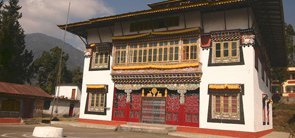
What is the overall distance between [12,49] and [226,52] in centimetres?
3422

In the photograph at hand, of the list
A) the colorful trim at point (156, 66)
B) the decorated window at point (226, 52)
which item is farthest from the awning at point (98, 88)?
the decorated window at point (226, 52)

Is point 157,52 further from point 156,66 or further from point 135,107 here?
point 135,107

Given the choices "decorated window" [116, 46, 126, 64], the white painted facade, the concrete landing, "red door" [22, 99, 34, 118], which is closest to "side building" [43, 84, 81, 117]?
"red door" [22, 99, 34, 118]

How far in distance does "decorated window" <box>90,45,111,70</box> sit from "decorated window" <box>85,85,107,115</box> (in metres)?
1.66

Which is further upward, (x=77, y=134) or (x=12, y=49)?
(x=12, y=49)

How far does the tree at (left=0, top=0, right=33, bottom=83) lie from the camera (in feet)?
130

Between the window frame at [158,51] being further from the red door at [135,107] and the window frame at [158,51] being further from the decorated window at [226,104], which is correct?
the decorated window at [226,104]

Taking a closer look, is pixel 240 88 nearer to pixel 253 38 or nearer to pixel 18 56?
pixel 253 38

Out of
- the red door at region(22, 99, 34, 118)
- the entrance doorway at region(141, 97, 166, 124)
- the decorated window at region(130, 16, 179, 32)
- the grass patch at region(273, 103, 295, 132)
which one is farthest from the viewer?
the grass patch at region(273, 103, 295, 132)

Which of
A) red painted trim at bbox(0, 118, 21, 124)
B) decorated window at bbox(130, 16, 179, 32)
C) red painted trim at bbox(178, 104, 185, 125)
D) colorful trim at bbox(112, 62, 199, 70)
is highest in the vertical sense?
decorated window at bbox(130, 16, 179, 32)

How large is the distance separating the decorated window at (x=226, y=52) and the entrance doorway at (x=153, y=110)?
183 inches

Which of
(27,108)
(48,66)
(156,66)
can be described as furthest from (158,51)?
(48,66)

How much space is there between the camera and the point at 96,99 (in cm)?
2205

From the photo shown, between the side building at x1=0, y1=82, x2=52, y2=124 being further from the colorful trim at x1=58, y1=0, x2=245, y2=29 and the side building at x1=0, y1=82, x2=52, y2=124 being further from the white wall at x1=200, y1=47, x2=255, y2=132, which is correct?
the white wall at x1=200, y1=47, x2=255, y2=132
